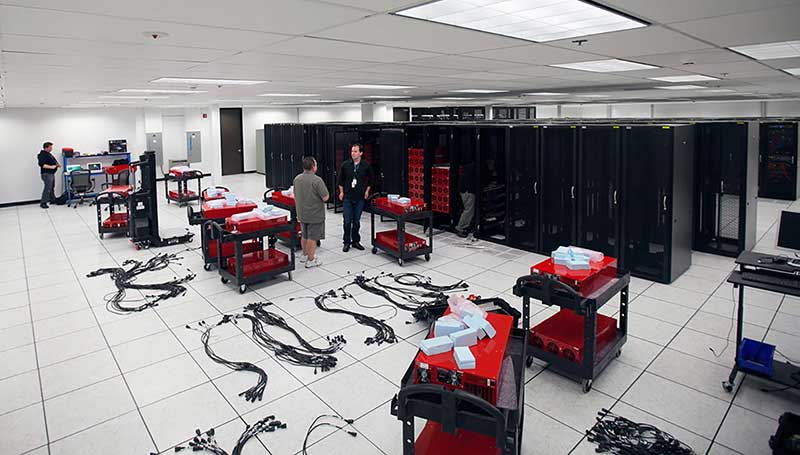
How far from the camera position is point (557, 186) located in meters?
6.59

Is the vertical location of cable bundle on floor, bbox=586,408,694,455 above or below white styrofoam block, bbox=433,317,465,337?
below

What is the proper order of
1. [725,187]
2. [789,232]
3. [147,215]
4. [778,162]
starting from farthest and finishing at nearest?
[778,162]
[147,215]
[725,187]
[789,232]

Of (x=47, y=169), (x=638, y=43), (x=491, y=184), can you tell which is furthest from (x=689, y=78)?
(x=47, y=169)

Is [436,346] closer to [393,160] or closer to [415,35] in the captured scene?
[415,35]

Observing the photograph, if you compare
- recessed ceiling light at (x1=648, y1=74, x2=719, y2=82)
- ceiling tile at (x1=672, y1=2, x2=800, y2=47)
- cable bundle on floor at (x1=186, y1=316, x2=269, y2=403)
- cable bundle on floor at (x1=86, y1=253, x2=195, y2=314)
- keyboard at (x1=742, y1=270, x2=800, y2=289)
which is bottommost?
cable bundle on floor at (x1=186, y1=316, x2=269, y2=403)

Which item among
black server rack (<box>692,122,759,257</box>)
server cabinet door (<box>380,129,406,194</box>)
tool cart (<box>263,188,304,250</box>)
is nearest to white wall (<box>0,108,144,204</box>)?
tool cart (<box>263,188,304,250</box>)

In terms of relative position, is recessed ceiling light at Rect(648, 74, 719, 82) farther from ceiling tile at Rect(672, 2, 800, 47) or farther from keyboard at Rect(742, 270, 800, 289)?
keyboard at Rect(742, 270, 800, 289)

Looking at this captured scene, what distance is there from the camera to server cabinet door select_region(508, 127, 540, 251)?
6824 mm

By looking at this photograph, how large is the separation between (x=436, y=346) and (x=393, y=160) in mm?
6828

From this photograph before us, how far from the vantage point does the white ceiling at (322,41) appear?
7.57ft

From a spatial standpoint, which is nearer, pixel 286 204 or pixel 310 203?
pixel 310 203

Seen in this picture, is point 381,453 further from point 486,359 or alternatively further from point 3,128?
point 3,128

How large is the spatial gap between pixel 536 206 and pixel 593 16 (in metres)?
4.43

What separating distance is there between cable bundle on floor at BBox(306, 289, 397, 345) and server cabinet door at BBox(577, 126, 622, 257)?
10.9ft
